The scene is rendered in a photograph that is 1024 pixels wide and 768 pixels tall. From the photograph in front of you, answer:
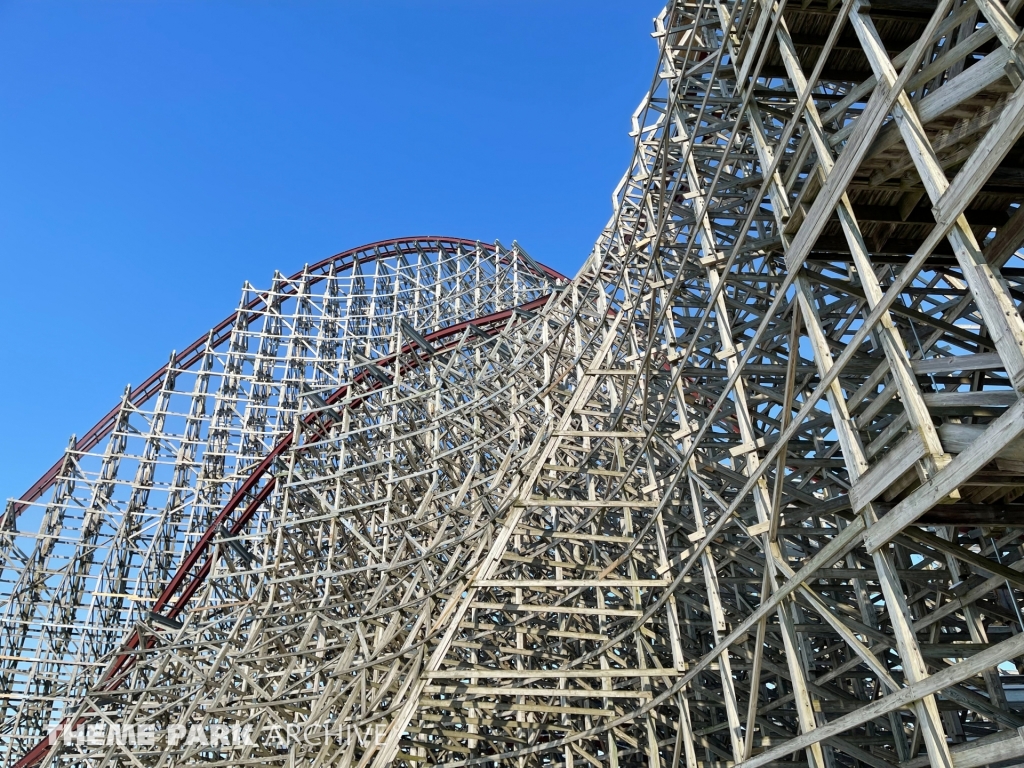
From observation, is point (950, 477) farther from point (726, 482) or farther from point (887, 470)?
point (726, 482)

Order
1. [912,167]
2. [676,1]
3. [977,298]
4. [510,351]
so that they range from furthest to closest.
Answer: [510,351], [676,1], [912,167], [977,298]

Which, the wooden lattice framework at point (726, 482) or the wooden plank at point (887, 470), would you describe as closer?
the wooden plank at point (887, 470)

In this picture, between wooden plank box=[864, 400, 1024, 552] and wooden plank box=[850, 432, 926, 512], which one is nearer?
wooden plank box=[864, 400, 1024, 552]

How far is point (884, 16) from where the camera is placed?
16.7 ft

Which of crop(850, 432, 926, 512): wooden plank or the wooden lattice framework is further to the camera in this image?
the wooden lattice framework

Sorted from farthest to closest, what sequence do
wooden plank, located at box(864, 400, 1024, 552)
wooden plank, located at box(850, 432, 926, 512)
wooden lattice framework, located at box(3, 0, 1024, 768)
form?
wooden lattice framework, located at box(3, 0, 1024, 768)
wooden plank, located at box(850, 432, 926, 512)
wooden plank, located at box(864, 400, 1024, 552)

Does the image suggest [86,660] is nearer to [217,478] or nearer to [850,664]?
[217,478]

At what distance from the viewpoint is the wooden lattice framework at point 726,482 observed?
13.1 feet

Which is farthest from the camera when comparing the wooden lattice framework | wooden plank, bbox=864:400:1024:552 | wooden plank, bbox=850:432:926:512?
the wooden lattice framework

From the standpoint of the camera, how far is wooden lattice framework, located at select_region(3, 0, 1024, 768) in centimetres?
398

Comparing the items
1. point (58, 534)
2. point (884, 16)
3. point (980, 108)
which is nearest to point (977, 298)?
point (980, 108)

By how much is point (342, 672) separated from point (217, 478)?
10.7m

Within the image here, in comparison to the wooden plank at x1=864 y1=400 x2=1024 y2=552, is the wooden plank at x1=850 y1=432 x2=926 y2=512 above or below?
above

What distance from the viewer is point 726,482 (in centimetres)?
866
